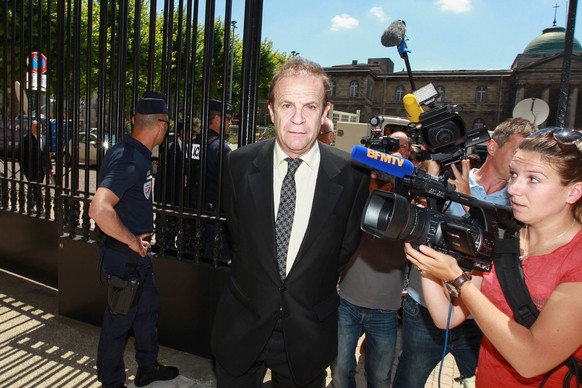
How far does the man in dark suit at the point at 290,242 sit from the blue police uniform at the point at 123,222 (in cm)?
104

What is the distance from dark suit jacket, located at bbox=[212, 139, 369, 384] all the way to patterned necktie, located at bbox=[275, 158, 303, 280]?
5 centimetres

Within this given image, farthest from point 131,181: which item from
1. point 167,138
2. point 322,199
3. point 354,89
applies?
point 354,89

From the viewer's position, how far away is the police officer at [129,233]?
9.29ft

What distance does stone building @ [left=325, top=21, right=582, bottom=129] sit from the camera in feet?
160

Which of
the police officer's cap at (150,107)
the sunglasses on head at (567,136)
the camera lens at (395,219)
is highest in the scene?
the police officer's cap at (150,107)

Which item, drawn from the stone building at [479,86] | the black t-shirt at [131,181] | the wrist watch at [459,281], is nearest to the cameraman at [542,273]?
the wrist watch at [459,281]

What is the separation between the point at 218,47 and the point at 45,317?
24929 mm

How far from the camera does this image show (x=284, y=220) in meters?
2.06

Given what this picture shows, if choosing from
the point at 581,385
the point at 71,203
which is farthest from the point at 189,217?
the point at 581,385

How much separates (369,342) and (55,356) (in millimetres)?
2638

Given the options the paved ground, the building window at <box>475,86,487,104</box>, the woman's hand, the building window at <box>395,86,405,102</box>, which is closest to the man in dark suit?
the woman's hand

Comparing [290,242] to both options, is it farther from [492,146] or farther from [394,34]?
[492,146]

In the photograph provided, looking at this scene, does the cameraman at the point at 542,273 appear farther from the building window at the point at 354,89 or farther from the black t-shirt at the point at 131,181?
the building window at the point at 354,89

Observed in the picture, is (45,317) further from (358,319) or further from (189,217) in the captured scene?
(358,319)
